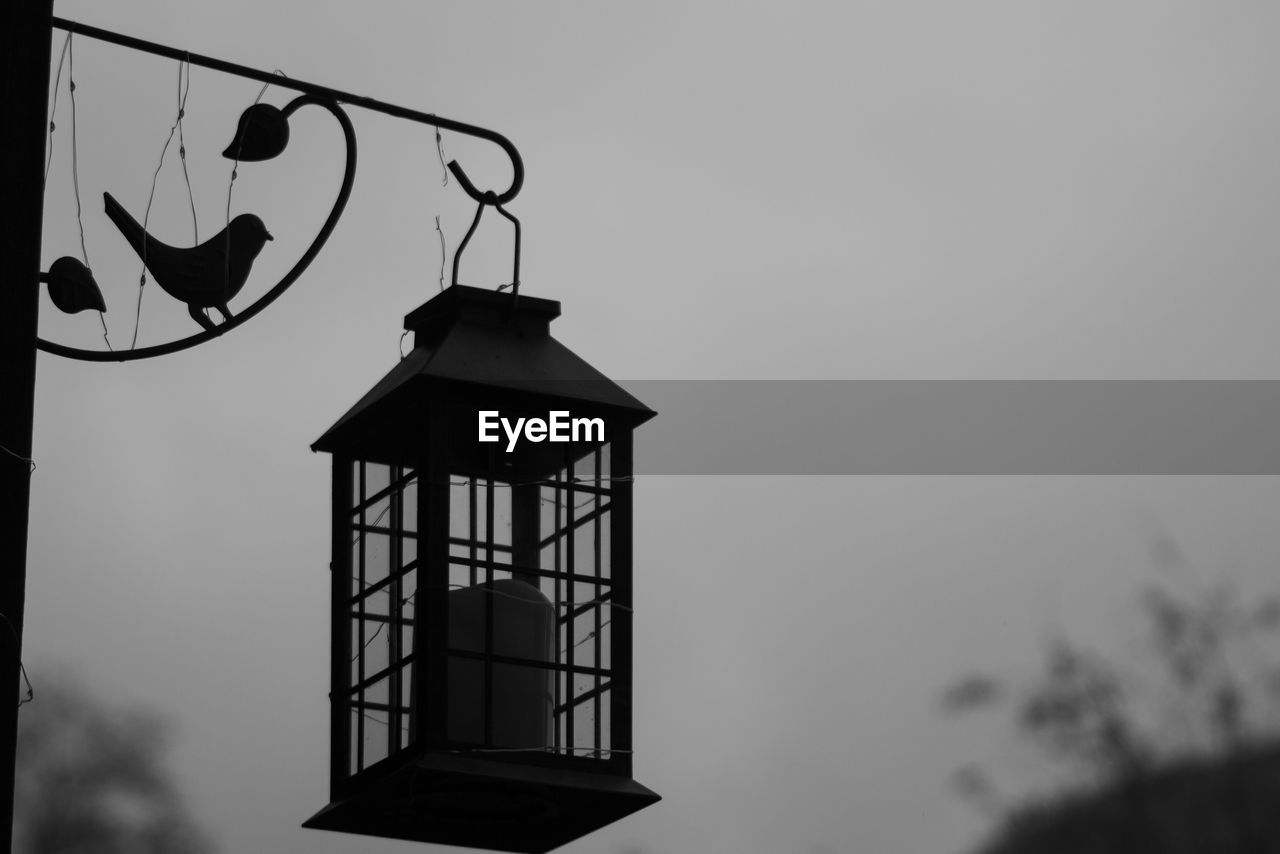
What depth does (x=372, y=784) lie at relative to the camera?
457 cm

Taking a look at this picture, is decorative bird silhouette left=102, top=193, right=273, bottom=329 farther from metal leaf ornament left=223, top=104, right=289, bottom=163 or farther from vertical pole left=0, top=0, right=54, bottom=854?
vertical pole left=0, top=0, right=54, bottom=854

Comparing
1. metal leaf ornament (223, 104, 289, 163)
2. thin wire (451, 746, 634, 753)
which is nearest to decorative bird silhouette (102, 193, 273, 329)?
metal leaf ornament (223, 104, 289, 163)

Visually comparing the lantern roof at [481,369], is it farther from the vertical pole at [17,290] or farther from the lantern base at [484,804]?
the vertical pole at [17,290]

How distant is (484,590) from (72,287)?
118 cm

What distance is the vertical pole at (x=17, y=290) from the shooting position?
337cm

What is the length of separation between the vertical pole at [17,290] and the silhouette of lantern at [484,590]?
1214mm

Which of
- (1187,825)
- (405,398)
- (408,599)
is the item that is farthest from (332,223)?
(1187,825)

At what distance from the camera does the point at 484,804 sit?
15.3 feet

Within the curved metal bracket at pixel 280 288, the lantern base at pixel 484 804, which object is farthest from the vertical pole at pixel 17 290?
the lantern base at pixel 484 804

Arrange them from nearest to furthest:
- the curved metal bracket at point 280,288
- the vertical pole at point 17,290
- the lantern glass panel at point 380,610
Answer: the vertical pole at point 17,290 → the curved metal bracket at point 280,288 → the lantern glass panel at point 380,610

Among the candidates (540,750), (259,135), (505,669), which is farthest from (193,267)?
(540,750)

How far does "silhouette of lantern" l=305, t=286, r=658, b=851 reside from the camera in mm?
4566

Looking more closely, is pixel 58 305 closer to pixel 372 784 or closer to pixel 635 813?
pixel 372 784

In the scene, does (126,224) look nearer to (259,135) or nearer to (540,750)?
(259,135)
